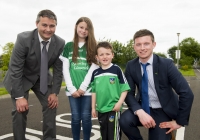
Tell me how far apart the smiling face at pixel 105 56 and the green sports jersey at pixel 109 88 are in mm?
96

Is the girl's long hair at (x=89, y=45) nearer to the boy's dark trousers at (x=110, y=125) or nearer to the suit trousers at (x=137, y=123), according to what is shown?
the boy's dark trousers at (x=110, y=125)

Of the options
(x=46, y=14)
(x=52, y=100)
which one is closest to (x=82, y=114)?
(x=52, y=100)

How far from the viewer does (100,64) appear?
3604 mm

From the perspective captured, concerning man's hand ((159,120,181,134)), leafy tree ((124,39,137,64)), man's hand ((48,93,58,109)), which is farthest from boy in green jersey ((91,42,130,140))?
leafy tree ((124,39,137,64))

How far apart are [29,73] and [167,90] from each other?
215 cm

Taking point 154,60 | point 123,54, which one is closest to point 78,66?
point 154,60

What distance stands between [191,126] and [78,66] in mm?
3190

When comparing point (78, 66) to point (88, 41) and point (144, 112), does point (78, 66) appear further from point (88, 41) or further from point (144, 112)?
point (144, 112)

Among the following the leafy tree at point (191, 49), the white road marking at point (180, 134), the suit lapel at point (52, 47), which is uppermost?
the leafy tree at point (191, 49)

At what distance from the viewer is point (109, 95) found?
3207 millimetres

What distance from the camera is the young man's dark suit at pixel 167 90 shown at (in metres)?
2.87

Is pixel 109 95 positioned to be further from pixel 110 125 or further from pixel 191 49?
pixel 191 49

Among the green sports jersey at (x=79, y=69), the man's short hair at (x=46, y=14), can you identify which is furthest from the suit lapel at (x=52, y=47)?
the man's short hair at (x=46, y=14)

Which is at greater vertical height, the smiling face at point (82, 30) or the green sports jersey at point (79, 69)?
the smiling face at point (82, 30)
